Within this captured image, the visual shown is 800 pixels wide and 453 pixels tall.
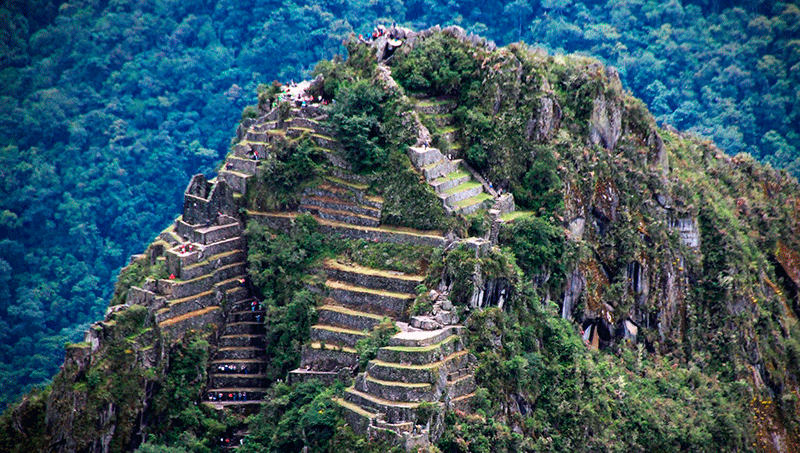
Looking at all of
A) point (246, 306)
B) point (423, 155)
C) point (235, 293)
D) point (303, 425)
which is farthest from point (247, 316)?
point (423, 155)

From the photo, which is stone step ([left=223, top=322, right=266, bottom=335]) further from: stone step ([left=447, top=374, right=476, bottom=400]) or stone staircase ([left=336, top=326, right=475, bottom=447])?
stone step ([left=447, top=374, right=476, bottom=400])

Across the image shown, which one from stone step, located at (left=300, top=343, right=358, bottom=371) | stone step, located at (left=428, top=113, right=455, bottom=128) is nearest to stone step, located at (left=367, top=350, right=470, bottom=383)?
stone step, located at (left=300, top=343, right=358, bottom=371)

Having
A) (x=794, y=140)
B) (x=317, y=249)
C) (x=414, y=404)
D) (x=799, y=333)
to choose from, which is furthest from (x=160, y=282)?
(x=794, y=140)

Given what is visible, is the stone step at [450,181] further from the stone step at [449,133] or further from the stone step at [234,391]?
the stone step at [234,391]

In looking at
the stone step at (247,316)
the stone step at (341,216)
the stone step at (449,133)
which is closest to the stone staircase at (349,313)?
the stone step at (341,216)

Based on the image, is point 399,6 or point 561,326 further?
point 399,6

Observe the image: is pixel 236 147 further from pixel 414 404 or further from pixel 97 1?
pixel 97 1

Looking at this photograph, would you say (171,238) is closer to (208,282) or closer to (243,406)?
(208,282)
